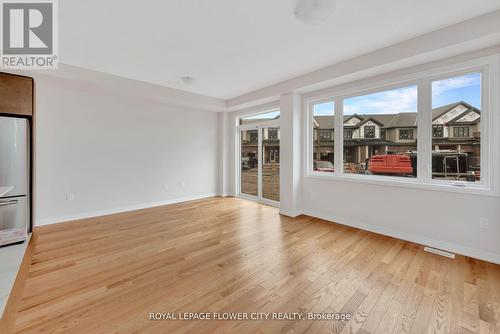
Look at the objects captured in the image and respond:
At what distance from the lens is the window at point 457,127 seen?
2.64 meters

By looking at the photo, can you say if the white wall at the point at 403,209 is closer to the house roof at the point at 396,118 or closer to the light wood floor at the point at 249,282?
the light wood floor at the point at 249,282

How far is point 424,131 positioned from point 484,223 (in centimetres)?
130

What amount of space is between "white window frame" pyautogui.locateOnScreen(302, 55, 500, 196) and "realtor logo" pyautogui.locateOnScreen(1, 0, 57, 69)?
3902 millimetres

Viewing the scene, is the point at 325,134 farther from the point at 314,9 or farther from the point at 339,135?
the point at 314,9

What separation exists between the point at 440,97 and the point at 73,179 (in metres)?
6.10

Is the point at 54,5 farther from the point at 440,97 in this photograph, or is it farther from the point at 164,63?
the point at 440,97

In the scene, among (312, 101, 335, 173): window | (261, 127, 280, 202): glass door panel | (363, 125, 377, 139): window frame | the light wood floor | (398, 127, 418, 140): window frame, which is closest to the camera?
the light wood floor

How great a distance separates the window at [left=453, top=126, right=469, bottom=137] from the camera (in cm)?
271

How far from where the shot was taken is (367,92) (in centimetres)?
353

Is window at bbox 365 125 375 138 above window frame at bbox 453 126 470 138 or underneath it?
above

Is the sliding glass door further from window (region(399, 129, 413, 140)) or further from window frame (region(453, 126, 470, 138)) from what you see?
window frame (region(453, 126, 470, 138))

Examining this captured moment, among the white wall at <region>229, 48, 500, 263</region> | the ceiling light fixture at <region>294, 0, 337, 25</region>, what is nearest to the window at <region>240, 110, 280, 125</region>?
the white wall at <region>229, 48, 500, 263</region>

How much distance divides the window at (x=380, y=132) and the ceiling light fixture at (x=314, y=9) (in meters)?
2.12

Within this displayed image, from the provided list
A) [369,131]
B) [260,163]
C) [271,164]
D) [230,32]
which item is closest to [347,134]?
[369,131]
